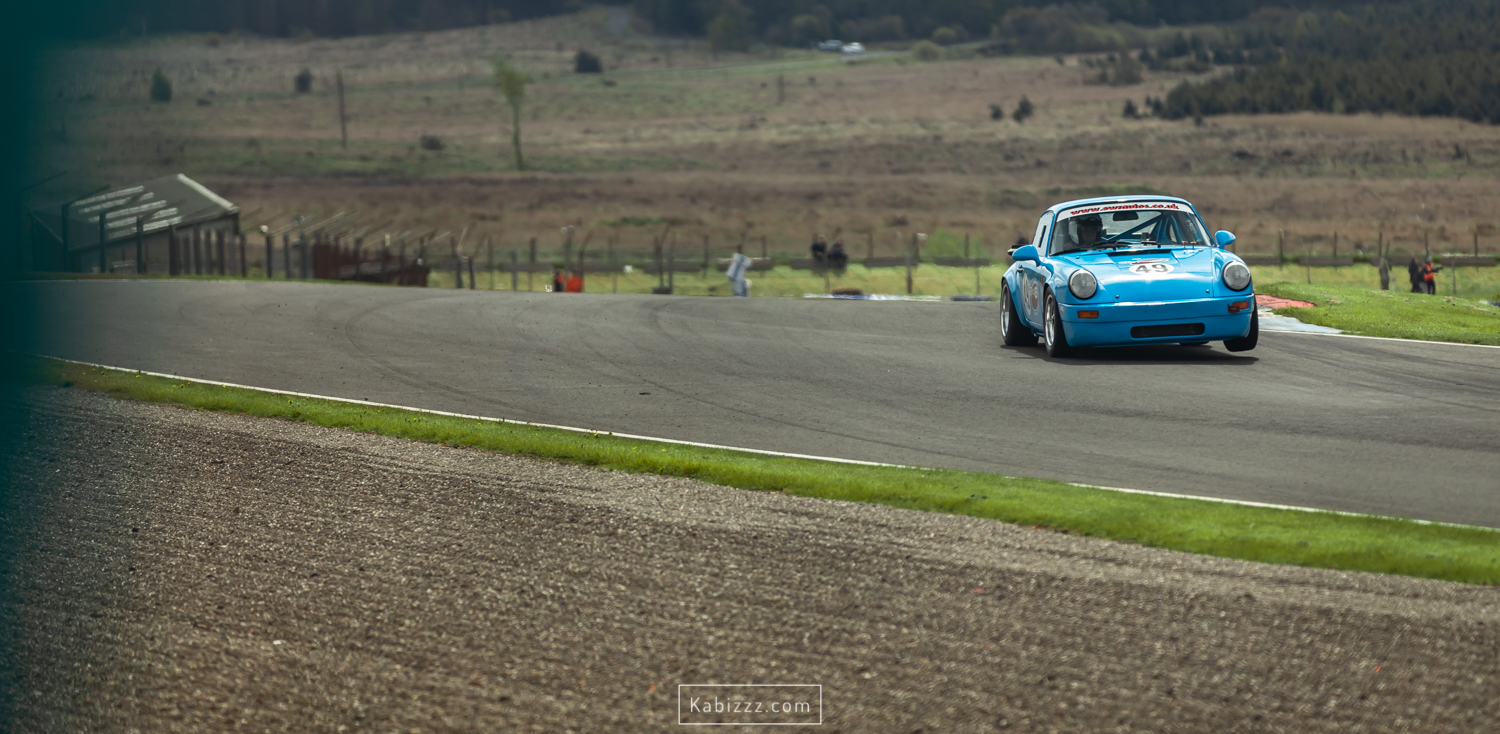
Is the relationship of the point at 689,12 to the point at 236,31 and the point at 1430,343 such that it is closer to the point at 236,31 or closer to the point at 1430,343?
the point at 236,31

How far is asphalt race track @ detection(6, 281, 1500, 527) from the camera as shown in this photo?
904cm

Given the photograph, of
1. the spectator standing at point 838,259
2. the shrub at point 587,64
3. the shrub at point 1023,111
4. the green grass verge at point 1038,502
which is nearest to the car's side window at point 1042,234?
the green grass verge at point 1038,502

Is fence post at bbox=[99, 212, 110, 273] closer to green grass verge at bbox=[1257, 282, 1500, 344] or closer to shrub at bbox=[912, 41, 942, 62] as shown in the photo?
green grass verge at bbox=[1257, 282, 1500, 344]

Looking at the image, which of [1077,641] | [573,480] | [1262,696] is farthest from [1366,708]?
[573,480]

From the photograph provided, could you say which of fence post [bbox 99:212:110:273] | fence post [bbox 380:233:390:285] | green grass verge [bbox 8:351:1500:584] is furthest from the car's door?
fence post [bbox 380:233:390:285]

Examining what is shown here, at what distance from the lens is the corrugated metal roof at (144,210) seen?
34.0 meters

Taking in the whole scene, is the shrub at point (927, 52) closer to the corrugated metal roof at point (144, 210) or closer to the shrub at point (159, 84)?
the corrugated metal roof at point (144, 210)

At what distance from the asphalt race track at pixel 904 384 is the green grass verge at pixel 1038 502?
0.46 metres

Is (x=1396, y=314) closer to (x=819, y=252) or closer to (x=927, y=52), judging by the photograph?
(x=819, y=252)

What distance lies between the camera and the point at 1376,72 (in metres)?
111

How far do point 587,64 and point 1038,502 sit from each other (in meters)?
155

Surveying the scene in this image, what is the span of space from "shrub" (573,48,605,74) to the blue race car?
146 meters

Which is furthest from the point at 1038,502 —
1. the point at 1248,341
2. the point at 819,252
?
the point at 819,252

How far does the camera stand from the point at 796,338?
1662cm
